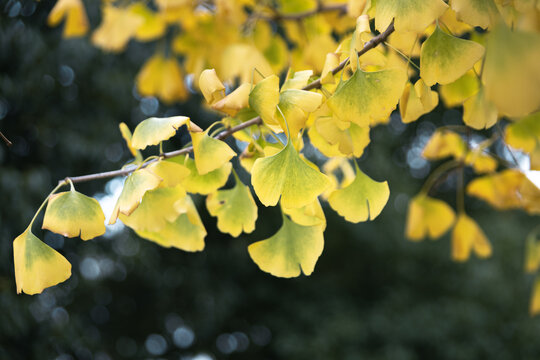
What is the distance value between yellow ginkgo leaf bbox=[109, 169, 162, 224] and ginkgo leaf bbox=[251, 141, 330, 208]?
0.26 feet

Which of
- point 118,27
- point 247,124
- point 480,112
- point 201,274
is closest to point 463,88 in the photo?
point 480,112

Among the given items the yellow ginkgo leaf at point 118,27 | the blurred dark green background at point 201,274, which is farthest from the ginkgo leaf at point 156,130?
the blurred dark green background at point 201,274

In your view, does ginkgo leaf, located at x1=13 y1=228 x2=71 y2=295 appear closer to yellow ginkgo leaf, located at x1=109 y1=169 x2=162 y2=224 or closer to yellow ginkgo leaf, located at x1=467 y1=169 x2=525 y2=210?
yellow ginkgo leaf, located at x1=109 y1=169 x2=162 y2=224

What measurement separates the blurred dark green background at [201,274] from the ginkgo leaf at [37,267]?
3.54 ft

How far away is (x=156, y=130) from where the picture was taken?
1.20ft

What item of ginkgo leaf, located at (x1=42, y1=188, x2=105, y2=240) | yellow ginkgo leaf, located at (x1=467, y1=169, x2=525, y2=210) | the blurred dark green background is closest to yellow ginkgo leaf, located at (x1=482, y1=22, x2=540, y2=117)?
ginkgo leaf, located at (x1=42, y1=188, x2=105, y2=240)

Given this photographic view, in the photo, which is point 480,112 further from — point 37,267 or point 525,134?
point 37,267

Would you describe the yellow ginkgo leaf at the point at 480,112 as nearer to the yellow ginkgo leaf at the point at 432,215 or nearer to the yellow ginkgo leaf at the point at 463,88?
the yellow ginkgo leaf at the point at 463,88

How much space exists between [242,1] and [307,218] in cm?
54

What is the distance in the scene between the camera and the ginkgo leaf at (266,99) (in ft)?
1.13

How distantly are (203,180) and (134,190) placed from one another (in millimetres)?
74

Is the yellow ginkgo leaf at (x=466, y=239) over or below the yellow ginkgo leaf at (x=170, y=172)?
below

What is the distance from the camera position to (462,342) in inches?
88.7

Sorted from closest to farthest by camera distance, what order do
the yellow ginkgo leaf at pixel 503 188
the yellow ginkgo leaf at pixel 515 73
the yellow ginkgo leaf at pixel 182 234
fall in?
the yellow ginkgo leaf at pixel 515 73
the yellow ginkgo leaf at pixel 182 234
the yellow ginkgo leaf at pixel 503 188
